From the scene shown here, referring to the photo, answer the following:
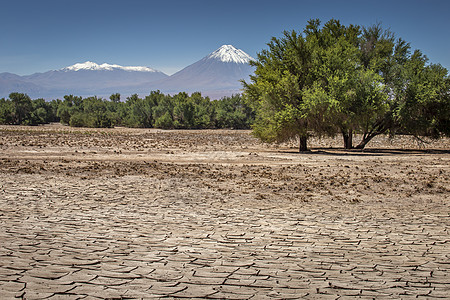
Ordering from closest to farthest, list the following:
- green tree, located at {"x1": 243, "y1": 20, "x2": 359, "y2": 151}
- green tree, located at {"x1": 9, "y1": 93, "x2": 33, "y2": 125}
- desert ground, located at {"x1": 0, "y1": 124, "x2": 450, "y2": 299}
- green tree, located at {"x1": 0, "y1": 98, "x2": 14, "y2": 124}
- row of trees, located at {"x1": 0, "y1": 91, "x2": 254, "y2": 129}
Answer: desert ground, located at {"x1": 0, "y1": 124, "x2": 450, "y2": 299}
green tree, located at {"x1": 243, "y1": 20, "x2": 359, "y2": 151}
row of trees, located at {"x1": 0, "y1": 91, "x2": 254, "y2": 129}
green tree, located at {"x1": 0, "y1": 98, "x2": 14, "y2": 124}
green tree, located at {"x1": 9, "y1": 93, "x2": 33, "y2": 125}

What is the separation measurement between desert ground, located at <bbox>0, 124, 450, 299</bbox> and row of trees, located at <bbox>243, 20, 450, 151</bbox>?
1280 cm

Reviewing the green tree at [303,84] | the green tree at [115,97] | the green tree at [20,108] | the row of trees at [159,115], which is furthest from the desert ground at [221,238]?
the green tree at [115,97]

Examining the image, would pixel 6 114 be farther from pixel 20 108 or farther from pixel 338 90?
pixel 338 90

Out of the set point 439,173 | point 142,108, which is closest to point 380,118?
point 439,173

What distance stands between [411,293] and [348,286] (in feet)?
2.73

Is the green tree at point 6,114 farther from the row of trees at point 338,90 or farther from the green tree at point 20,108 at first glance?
the row of trees at point 338,90

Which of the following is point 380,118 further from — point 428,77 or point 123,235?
point 123,235

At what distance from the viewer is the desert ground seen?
5.30 meters

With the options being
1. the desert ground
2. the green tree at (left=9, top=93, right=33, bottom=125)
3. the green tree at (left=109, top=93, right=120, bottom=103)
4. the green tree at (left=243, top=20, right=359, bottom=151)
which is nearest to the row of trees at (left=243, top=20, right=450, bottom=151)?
the green tree at (left=243, top=20, right=359, bottom=151)

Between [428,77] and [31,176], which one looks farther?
[428,77]

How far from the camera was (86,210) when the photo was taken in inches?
381

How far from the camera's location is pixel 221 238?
758 centimetres

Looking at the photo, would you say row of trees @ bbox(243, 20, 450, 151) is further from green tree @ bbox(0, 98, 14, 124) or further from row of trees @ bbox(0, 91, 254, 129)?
green tree @ bbox(0, 98, 14, 124)

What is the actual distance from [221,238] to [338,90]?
21470mm
